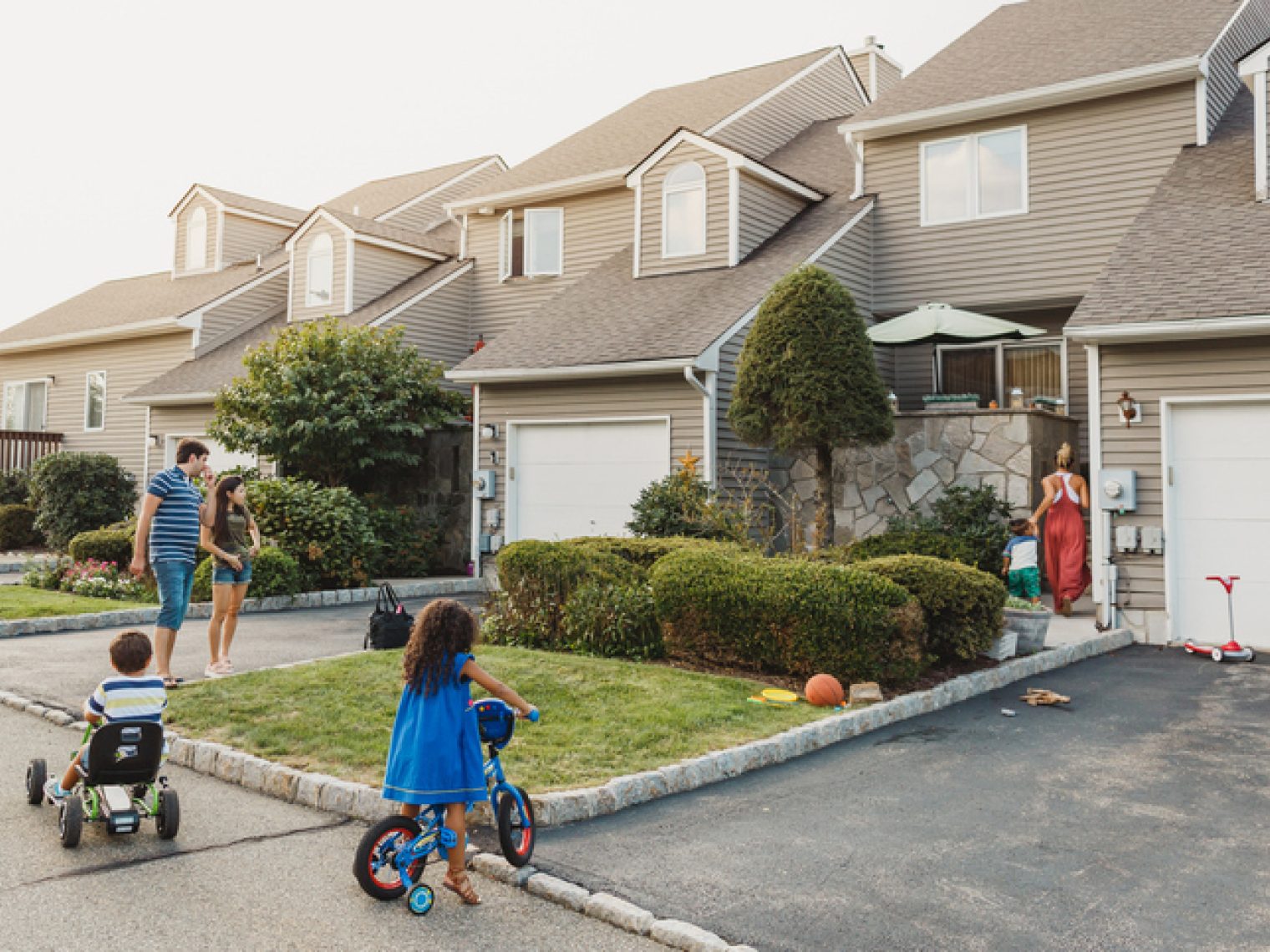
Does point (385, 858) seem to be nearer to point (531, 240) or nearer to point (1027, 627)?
point (1027, 627)

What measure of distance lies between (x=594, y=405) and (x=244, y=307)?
39.3 ft

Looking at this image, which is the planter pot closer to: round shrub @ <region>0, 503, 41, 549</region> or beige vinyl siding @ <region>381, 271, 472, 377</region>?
beige vinyl siding @ <region>381, 271, 472, 377</region>

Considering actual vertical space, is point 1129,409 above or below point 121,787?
above

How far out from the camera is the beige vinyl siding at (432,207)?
2506 centimetres

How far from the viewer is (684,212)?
16422mm

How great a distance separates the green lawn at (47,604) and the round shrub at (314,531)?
1960 mm

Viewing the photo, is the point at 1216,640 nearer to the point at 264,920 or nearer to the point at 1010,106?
the point at 1010,106

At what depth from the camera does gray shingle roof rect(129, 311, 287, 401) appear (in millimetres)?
20266

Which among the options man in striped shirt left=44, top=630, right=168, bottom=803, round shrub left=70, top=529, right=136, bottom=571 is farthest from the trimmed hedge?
round shrub left=70, top=529, right=136, bottom=571

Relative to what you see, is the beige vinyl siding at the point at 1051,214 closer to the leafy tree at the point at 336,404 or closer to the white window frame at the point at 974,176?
the white window frame at the point at 974,176

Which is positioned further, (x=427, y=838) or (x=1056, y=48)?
(x=1056, y=48)

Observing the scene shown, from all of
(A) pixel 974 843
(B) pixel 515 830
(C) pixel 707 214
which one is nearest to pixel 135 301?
(C) pixel 707 214

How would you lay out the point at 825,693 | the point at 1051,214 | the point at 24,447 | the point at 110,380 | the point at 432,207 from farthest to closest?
the point at 432,207
the point at 24,447
the point at 110,380
the point at 1051,214
the point at 825,693

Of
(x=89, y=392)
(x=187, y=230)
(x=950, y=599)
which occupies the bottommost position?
(x=950, y=599)
